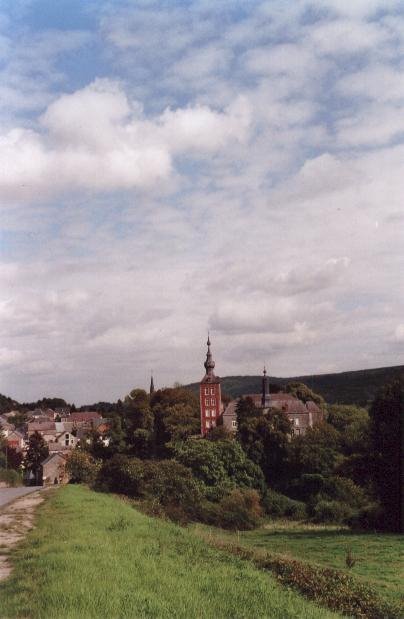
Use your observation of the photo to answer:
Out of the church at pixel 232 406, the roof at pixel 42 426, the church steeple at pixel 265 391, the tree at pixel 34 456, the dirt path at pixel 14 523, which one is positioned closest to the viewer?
the dirt path at pixel 14 523

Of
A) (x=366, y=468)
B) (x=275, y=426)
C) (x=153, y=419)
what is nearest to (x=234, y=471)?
(x=275, y=426)

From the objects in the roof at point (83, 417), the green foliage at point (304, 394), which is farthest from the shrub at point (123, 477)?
the roof at point (83, 417)

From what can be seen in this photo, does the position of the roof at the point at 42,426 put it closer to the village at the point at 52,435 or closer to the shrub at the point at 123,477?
the village at the point at 52,435

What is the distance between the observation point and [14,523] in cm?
1630

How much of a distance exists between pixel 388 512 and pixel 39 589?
84.3 feet

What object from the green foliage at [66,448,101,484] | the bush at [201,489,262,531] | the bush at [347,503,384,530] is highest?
the green foliage at [66,448,101,484]

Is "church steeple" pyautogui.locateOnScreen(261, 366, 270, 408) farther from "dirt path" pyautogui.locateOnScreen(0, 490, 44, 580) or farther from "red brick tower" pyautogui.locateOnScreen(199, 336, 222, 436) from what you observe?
"dirt path" pyautogui.locateOnScreen(0, 490, 44, 580)

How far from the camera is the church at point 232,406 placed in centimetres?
8156

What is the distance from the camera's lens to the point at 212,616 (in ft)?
25.6

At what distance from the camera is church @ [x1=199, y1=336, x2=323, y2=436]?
81.6 metres

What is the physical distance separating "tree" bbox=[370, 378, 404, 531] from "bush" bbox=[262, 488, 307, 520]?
16.8m

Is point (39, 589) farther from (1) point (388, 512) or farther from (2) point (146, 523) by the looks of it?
(1) point (388, 512)

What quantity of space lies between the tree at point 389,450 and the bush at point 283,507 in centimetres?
1685

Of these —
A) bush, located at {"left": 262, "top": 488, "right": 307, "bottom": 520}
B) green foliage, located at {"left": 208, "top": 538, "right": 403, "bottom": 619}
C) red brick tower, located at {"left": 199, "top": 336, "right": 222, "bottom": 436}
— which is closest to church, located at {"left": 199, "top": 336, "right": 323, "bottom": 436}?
red brick tower, located at {"left": 199, "top": 336, "right": 222, "bottom": 436}
